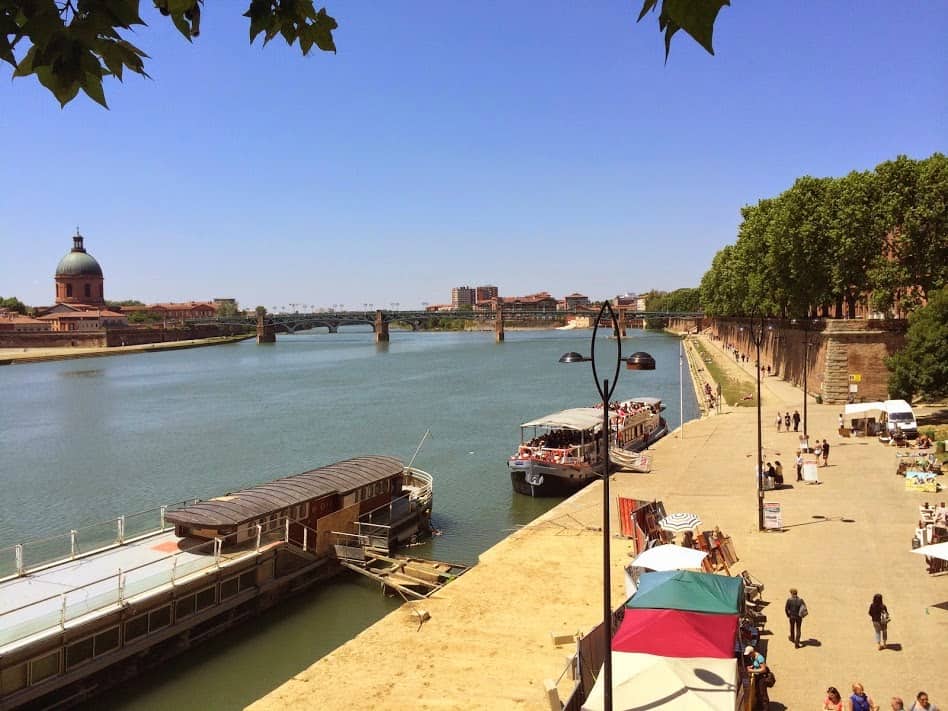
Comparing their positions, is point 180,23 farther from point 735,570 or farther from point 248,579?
point 248,579

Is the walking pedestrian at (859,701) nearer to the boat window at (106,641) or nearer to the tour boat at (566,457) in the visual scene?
the boat window at (106,641)

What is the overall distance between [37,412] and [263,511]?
5403 cm

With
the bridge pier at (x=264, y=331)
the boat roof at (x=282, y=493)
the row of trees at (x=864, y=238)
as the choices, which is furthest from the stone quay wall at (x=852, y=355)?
the bridge pier at (x=264, y=331)

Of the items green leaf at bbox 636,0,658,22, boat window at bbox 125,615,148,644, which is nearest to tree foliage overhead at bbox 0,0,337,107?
green leaf at bbox 636,0,658,22

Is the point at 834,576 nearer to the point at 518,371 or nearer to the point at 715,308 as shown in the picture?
the point at 518,371

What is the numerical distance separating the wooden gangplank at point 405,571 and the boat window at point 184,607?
498cm

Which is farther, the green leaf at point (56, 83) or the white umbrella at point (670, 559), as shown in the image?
the white umbrella at point (670, 559)

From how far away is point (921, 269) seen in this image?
44.0m

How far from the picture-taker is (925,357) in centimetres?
3541

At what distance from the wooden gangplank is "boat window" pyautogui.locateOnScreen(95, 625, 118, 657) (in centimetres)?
674

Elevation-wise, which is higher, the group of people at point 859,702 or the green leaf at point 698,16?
the green leaf at point 698,16

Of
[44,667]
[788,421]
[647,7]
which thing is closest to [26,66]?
[647,7]

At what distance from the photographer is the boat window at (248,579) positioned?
64.7ft

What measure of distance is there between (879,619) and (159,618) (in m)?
14.7
